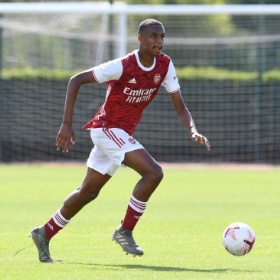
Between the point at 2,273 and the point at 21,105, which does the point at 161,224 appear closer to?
the point at 2,273

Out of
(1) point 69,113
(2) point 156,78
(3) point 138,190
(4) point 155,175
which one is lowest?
(3) point 138,190

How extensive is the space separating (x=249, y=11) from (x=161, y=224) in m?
10.4

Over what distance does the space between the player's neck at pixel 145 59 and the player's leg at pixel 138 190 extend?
961 millimetres

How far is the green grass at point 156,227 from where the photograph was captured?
7.42m

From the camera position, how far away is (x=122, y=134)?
8.31 meters

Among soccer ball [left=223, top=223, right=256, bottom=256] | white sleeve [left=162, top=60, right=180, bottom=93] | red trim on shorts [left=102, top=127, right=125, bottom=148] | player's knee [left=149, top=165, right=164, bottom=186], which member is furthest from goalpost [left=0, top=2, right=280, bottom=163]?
soccer ball [left=223, top=223, right=256, bottom=256]

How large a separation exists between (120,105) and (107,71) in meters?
0.43

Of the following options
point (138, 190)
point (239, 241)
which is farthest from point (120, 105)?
point (239, 241)

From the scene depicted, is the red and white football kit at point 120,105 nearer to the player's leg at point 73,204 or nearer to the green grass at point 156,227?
the player's leg at point 73,204

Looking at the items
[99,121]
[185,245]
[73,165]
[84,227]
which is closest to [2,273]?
[99,121]

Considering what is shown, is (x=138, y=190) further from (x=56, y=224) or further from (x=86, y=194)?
(x=56, y=224)

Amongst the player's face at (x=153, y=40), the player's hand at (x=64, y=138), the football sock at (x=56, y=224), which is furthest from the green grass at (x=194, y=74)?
the player's hand at (x=64, y=138)

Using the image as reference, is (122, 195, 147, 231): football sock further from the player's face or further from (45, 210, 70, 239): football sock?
the player's face

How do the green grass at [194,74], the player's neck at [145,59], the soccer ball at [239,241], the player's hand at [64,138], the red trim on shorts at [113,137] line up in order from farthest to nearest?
the green grass at [194,74], the player's neck at [145,59], the red trim on shorts at [113,137], the soccer ball at [239,241], the player's hand at [64,138]
